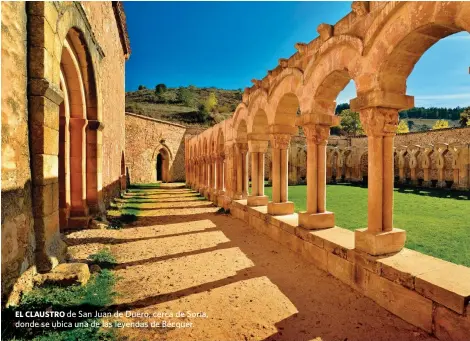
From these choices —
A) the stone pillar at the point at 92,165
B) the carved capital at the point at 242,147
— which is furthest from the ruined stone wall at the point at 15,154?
the carved capital at the point at 242,147

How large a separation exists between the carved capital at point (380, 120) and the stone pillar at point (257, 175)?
431 cm

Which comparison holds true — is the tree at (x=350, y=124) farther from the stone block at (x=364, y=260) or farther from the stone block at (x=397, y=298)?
the stone block at (x=397, y=298)

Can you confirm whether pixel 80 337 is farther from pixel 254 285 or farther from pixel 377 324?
pixel 377 324

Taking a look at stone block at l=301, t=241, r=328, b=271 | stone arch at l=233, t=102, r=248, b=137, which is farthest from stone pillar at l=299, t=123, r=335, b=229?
stone arch at l=233, t=102, r=248, b=137

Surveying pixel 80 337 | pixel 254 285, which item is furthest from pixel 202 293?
pixel 80 337

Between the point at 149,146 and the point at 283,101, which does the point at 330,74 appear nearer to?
the point at 283,101

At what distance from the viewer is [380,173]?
3.57 m

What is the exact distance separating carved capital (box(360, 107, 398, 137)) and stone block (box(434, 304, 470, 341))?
2.08 meters

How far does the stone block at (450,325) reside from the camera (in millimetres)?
2338

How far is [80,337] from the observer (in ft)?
7.95

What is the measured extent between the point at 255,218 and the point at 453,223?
495cm

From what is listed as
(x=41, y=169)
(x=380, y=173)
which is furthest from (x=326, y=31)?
(x=41, y=169)

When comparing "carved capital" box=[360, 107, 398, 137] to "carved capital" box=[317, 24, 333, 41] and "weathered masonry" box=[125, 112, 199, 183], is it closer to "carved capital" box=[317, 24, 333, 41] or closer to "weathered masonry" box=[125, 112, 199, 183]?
"carved capital" box=[317, 24, 333, 41]

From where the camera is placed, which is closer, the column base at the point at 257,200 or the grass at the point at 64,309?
the grass at the point at 64,309
